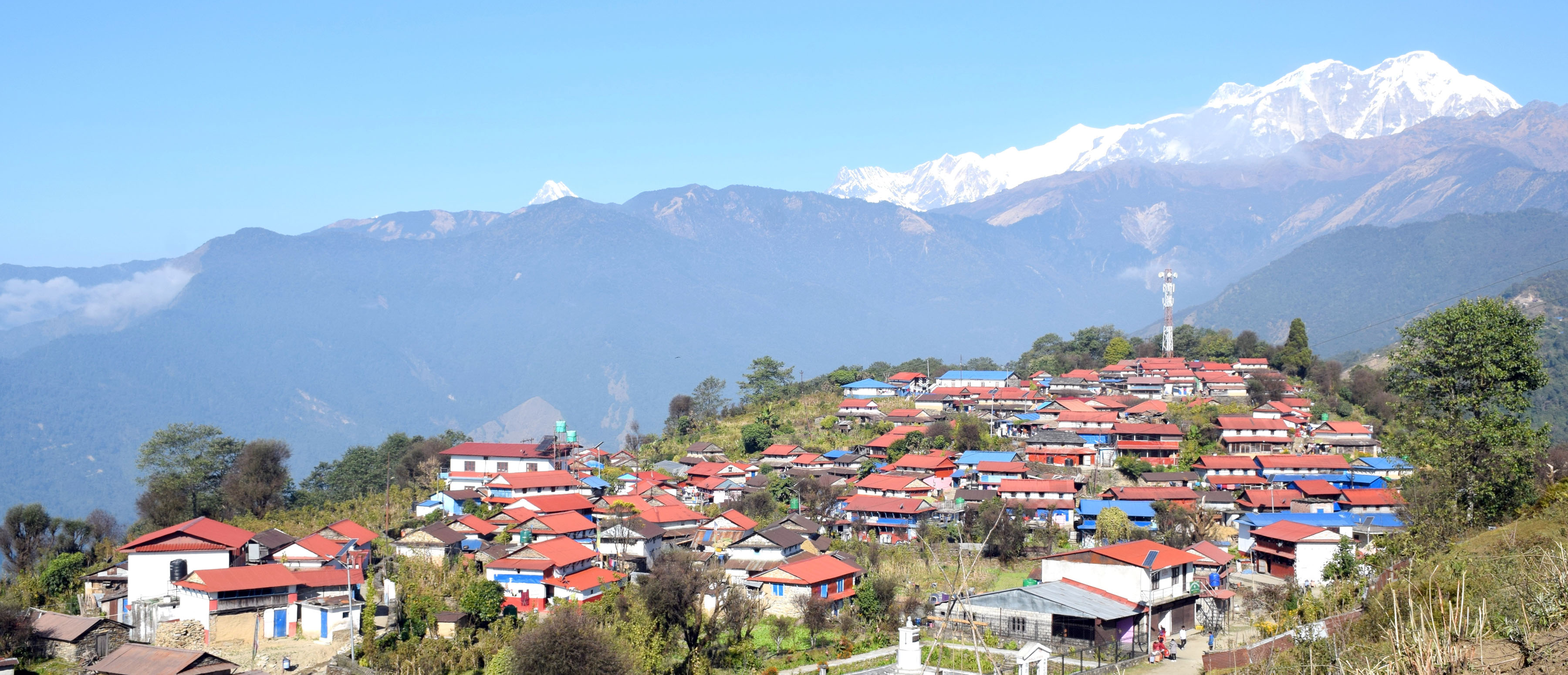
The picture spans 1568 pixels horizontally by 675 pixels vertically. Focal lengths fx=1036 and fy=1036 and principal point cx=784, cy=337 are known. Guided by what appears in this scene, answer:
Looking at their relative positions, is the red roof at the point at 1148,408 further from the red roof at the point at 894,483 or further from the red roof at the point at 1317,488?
the red roof at the point at 894,483

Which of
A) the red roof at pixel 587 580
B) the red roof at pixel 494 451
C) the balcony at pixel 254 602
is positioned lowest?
→ the red roof at pixel 587 580

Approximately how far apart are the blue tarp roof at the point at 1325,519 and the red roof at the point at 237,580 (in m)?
31.1

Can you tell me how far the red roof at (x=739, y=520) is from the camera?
124 ft

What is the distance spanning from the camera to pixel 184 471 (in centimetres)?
4800

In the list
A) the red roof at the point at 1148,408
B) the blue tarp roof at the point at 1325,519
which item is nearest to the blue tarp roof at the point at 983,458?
the red roof at the point at 1148,408

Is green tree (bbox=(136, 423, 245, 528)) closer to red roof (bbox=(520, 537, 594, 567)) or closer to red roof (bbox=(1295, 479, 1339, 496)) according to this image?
red roof (bbox=(520, 537, 594, 567))

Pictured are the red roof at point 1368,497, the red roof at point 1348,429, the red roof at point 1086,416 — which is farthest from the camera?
the red roof at point 1086,416

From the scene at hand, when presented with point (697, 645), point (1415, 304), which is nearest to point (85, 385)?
point (697, 645)

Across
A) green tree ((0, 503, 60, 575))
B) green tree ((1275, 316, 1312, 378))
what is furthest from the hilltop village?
green tree ((0, 503, 60, 575))

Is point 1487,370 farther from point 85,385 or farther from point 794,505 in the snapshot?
point 85,385

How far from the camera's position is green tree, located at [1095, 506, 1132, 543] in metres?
37.2

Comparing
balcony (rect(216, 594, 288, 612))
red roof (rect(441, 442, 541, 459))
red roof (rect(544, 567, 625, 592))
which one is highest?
red roof (rect(441, 442, 541, 459))

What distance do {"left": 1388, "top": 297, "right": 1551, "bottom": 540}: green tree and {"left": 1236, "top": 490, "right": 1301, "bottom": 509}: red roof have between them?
48.0ft

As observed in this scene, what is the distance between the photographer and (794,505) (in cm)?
4394
